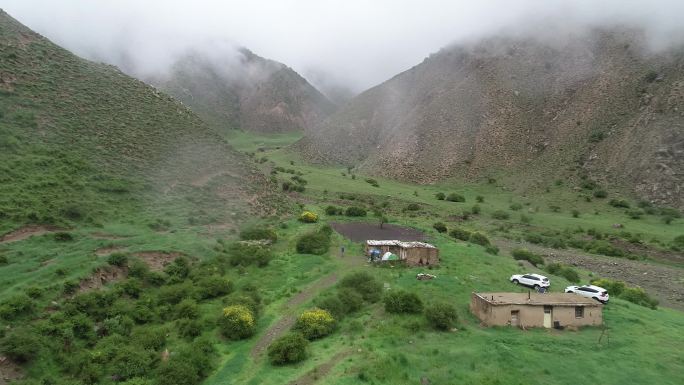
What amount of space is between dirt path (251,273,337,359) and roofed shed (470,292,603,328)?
9107 millimetres

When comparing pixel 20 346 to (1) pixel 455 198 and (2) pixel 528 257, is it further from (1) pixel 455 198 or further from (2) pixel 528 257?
(1) pixel 455 198

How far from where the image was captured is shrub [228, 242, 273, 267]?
33.7 metres

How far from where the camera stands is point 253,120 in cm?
15912

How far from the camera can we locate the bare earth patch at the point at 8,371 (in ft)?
60.7

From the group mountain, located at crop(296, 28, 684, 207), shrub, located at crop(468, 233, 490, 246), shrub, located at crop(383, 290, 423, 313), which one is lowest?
shrub, located at crop(383, 290, 423, 313)

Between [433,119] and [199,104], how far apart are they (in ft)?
261

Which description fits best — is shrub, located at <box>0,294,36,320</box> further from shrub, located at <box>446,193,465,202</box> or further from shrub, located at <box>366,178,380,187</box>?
shrub, located at <box>366,178,380,187</box>

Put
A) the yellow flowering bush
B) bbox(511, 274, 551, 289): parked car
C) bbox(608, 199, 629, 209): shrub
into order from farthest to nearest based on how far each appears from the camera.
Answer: bbox(608, 199, 629, 209): shrub, bbox(511, 274, 551, 289): parked car, the yellow flowering bush

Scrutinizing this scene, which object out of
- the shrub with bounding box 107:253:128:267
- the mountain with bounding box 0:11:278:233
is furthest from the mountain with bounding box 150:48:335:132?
the shrub with bounding box 107:253:128:267

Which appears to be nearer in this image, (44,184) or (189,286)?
(189,286)

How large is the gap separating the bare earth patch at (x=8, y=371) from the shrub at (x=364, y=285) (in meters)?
15.3

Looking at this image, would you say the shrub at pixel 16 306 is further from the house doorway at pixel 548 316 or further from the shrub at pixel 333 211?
the shrub at pixel 333 211

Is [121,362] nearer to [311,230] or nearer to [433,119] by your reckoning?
[311,230]

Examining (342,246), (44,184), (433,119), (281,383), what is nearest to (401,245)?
(342,246)
